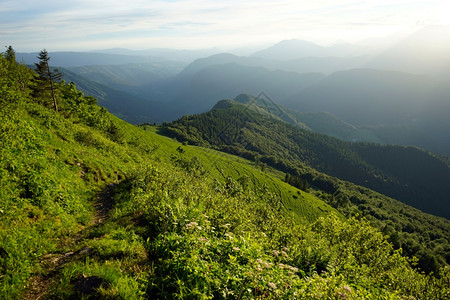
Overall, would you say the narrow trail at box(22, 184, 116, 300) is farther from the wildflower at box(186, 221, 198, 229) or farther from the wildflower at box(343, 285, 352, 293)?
the wildflower at box(343, 285, 352, 293)

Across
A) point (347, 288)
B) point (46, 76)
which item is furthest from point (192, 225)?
point (46, 76)

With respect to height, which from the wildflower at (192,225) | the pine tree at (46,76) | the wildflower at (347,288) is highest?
the pine tree at (46,76)

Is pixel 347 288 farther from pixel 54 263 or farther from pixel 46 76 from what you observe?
pixel 46 76

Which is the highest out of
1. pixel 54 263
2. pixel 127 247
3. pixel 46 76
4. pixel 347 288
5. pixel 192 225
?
pixel 46 76

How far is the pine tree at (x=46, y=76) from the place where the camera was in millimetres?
46475

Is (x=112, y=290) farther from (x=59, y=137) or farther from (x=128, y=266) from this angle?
(x=59, y=137)

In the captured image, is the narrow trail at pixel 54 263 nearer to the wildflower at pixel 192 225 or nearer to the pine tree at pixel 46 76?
the wildflower at pixel 192 225

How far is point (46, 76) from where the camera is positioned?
49.8 metres

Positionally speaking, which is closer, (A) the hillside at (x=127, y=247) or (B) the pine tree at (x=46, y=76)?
(A) the hillside at (x=127, y=247)

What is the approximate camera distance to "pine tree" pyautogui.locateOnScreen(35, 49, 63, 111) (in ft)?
152

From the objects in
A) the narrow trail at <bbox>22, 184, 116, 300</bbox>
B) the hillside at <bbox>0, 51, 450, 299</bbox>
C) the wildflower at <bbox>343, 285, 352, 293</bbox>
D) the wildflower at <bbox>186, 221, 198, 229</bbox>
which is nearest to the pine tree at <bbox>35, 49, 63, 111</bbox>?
the hillside at <bbox>0, 51, 450, 299</bbox>

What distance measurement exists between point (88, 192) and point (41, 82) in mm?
46123

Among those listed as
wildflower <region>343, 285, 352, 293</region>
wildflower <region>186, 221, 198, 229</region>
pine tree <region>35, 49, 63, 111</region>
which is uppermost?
pine tree <region>35, 49, 63, 111</region>

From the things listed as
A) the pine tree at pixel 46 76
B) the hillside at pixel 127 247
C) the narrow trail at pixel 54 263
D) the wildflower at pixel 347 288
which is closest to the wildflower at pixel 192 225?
the hillside at pixel 127 247
